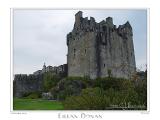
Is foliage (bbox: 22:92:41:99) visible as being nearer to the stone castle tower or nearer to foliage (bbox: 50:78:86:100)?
foliage (bbox: 50:78:86:100)

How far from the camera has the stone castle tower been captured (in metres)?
10.8

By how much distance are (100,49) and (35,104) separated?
0.80 meters

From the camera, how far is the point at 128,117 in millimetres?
10828

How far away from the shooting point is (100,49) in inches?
428

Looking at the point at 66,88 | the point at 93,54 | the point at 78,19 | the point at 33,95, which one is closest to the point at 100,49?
the point at 93,54

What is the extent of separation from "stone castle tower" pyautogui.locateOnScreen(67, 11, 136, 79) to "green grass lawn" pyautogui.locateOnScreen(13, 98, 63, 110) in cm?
33

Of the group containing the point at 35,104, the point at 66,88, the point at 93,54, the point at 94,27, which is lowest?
the point at 35,104

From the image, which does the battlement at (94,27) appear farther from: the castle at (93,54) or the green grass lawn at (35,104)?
the green grass lawn at (35,104)

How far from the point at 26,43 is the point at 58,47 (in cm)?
30

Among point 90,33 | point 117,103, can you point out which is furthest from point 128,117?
point 90,33

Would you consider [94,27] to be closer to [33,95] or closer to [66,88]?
[66,88]

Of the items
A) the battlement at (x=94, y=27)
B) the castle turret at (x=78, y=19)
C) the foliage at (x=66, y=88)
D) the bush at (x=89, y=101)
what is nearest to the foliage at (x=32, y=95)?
the foliage at (x=66, y=88)

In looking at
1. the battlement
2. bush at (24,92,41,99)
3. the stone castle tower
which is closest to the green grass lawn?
bush at (24,92,41,99)
